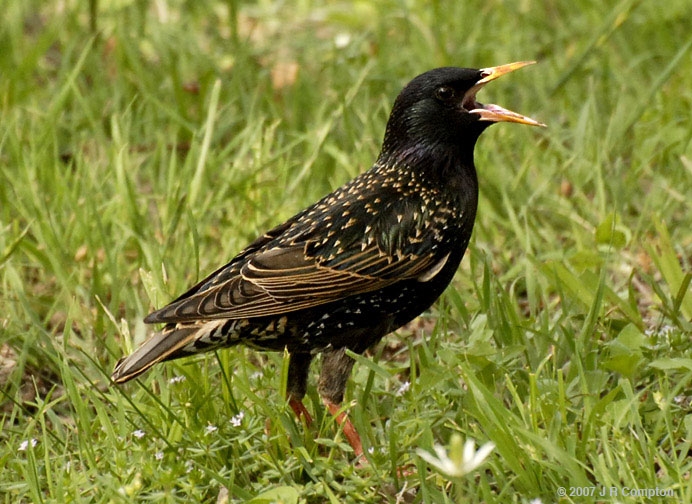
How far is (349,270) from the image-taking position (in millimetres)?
3939

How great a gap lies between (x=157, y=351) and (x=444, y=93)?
1.37m

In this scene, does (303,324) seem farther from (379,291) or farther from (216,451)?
(216,451)

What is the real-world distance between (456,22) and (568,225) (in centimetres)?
205

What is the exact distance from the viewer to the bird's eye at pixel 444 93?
427 centimetres

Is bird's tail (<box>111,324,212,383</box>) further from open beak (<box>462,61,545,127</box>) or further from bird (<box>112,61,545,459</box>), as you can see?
open beak (<box>462,61,545,127</box>)

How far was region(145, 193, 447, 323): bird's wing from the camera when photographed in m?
3.85

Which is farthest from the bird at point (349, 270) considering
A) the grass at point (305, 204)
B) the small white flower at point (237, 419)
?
the small white flower at point (237, 419)

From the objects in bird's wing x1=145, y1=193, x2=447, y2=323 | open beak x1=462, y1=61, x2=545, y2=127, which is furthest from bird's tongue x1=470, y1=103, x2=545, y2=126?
bird's wing x1=145, y1=193, x2=447, y2=323

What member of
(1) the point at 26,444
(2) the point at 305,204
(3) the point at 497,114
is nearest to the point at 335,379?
(1) the point at 26,444

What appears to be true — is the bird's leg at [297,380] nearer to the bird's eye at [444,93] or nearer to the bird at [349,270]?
the bird at [349,270]

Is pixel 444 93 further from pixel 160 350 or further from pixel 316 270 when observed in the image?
pixel 160 350

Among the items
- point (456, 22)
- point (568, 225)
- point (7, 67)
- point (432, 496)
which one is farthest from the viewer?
point (456, 22)

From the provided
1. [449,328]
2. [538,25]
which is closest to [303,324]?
[449,328]

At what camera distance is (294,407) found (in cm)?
404
